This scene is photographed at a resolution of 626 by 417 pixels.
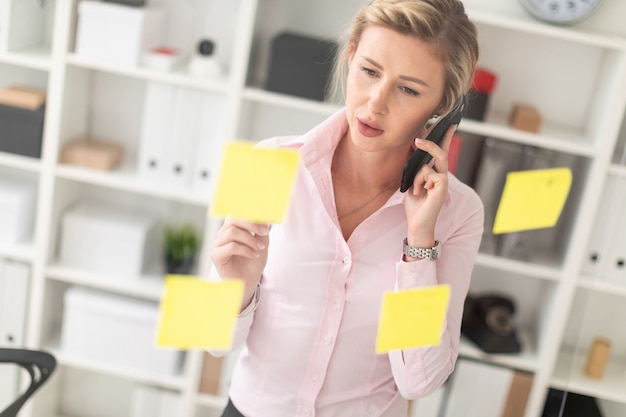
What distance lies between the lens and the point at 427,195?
92 cm

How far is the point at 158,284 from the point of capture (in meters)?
2.30

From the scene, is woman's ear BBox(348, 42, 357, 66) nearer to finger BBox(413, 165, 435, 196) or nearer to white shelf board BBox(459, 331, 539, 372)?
finger BBox(413, 165, 435, 196)

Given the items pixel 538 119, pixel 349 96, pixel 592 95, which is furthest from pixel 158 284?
pixel 349 96

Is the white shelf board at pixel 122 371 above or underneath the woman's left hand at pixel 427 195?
underneath

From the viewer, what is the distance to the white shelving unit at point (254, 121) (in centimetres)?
205

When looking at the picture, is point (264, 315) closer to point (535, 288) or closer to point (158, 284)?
point (158, 284)

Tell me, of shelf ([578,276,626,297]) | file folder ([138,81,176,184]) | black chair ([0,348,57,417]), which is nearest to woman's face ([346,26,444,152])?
shelf ([578,276,626,297])

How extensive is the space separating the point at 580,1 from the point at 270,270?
4.40 feet

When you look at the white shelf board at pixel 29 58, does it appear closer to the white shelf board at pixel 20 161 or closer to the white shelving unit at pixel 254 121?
the white shelving unit at pixel 254 121

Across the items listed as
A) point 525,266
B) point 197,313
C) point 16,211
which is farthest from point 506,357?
point 197,313

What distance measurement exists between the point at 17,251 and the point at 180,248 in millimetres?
470

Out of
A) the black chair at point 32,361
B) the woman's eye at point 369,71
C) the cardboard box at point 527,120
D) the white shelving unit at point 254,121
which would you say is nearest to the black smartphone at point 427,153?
the woman's eye at point 369,71

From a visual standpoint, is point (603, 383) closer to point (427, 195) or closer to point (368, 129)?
point (427, 195)

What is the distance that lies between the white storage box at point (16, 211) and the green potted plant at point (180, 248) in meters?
0.41
